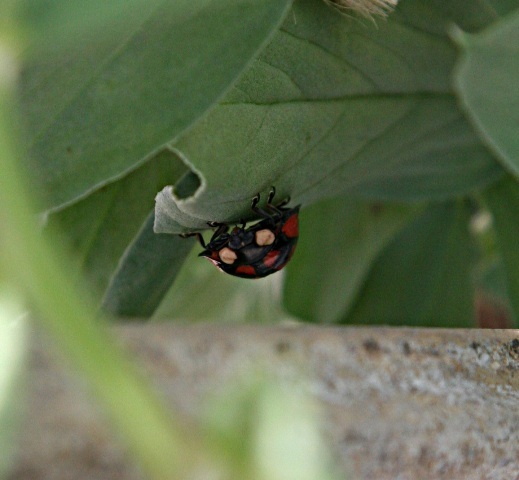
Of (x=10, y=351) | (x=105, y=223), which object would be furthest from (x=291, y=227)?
(x=10, y=351)

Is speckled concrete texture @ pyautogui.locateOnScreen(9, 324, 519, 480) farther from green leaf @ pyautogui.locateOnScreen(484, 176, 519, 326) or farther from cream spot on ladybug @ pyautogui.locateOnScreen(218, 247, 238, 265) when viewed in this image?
green leaf @ pyautogui.locateOnScreen(484, 176, 519, 326)

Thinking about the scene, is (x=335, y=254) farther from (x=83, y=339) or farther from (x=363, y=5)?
(x=83, y=339)

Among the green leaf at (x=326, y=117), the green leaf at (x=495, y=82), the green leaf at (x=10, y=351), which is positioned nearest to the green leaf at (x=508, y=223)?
the green leaf at (x=326, y=117)


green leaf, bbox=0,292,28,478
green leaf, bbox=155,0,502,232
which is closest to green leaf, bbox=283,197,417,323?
green leaf, bbox=155,0,502,232

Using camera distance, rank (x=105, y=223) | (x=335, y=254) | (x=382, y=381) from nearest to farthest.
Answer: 1. (x=382, y=381)
2. (x=105, y=223)
3. (x=335, y=254)

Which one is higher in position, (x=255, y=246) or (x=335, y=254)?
(x=255, y=246)

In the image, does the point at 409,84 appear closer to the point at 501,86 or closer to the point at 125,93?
the point at 501,86

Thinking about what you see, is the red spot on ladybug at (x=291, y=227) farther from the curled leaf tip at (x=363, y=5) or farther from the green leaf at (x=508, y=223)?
the green leaf at (x=508, y=223)
